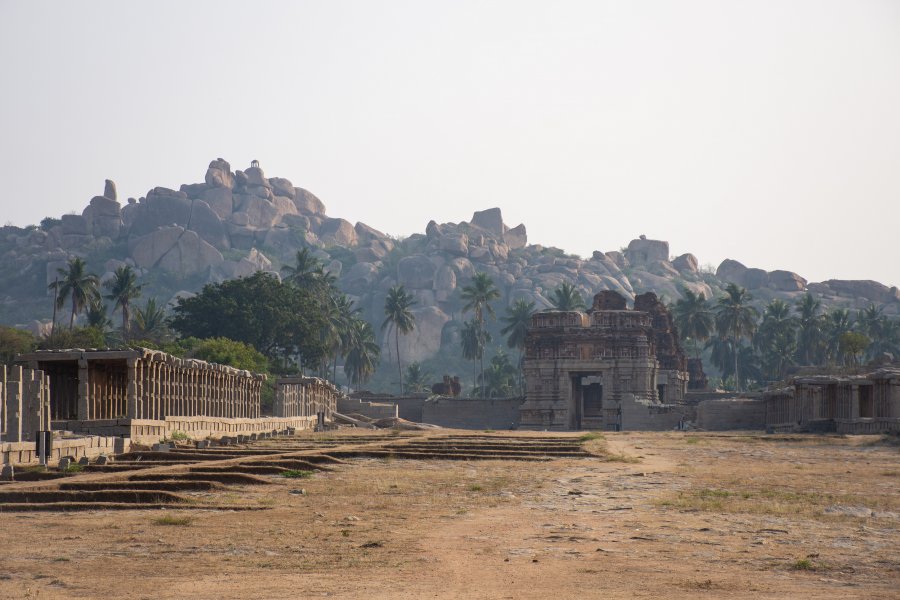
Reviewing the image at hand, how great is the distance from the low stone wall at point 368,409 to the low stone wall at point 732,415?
2330cm

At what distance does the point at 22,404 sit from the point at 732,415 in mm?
58588

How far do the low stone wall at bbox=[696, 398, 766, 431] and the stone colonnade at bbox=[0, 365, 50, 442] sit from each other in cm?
5555

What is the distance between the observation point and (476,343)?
145250 mm

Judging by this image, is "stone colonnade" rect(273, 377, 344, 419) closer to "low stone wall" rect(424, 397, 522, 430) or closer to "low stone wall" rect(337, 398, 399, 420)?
"low stone wall" rect(337, 398, 399, 420)

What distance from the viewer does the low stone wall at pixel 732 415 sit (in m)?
80.6

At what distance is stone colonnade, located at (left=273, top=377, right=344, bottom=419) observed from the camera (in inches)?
2869

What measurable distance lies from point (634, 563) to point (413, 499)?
8.81 meters

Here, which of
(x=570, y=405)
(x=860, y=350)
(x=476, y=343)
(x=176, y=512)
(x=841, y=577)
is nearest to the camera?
(x=841, y=577)

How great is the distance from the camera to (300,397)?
3041 inches

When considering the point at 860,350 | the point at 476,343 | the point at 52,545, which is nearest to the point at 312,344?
the point at 476,343

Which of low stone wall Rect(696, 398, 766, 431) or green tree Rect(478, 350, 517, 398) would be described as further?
green tree Rect(478, 350, 517, 398)

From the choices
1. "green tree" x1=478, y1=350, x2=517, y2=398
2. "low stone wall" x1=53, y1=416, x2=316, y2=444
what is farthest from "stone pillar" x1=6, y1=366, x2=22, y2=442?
"green tree" x1=478, y1=350, x2=517, y2=398

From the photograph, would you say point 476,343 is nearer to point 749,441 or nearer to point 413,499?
point 749,441

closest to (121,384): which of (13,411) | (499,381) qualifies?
(13,411)
